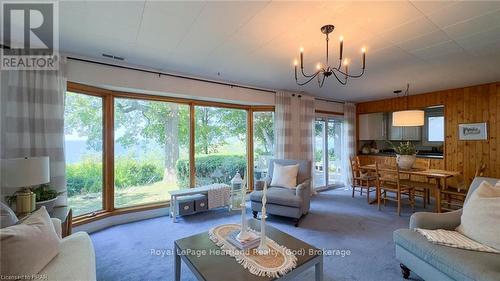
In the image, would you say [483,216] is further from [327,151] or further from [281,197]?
[327,151]

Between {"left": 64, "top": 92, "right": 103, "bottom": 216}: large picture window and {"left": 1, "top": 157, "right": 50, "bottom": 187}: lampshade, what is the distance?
979 millimetres

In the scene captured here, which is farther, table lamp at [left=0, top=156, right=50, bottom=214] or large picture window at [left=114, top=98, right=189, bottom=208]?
large picture window at [left=114, top=98, right=189, bottom=208]

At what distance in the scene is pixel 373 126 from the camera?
6.12m

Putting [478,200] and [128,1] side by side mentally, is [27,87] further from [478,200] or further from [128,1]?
[478,200]

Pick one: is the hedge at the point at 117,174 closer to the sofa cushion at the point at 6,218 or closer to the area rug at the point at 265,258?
the sofa cushion at the point at 6,218

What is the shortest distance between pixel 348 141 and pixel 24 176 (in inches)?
236

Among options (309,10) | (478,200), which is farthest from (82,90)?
(478,200)

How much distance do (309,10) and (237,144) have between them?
10.1ft

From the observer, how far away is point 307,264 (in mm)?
1544

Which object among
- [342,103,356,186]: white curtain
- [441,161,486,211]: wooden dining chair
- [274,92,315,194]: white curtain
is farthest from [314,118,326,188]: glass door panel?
[441,161,486,211]: wooden dining chair

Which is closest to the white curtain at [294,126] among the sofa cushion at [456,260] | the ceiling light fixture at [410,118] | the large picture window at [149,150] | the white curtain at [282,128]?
the white curtain at [282,128]

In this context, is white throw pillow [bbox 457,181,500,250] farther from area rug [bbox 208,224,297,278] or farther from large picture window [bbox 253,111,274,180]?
large picture window [bbox 253,111,274,180]

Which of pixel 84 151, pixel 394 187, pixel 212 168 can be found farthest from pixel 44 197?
pixel 394 187

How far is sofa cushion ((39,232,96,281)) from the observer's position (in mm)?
1325
